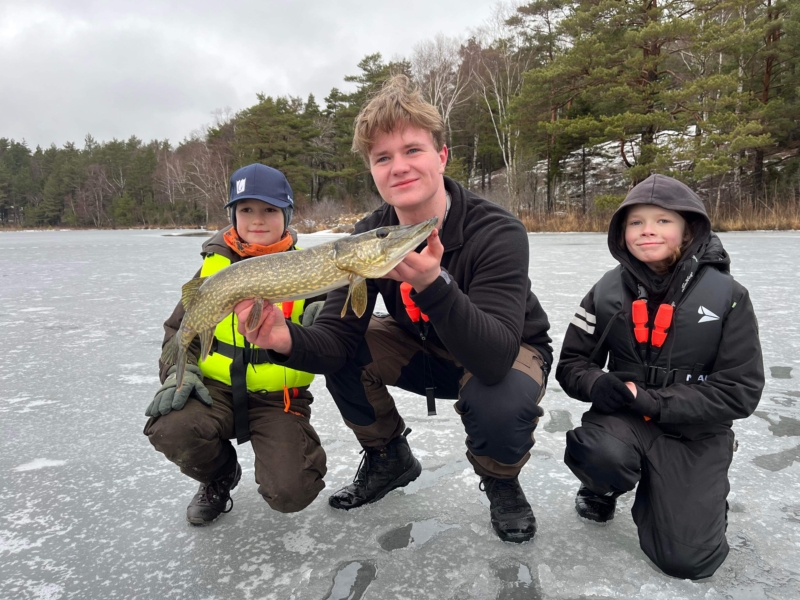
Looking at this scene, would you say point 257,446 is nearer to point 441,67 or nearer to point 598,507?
point 598,507

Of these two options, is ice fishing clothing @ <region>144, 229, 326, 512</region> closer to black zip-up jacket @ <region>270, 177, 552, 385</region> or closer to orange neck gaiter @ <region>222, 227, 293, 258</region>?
orange neck gaiter @ <region>222, 227, 293, 258</region>

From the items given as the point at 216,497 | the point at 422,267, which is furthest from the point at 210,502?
the point at 422,267

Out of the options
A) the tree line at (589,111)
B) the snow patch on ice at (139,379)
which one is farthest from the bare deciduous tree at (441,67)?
the snow patch on ice at (139,379)

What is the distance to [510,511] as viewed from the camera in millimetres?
1745

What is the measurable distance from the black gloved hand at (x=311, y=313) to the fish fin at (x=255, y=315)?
Result: 1.67 ft

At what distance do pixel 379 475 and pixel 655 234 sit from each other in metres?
1.48

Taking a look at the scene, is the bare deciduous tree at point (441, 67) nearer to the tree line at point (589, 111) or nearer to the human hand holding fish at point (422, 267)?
the tree line at point (589, 111)

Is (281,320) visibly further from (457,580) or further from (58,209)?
(58,209)

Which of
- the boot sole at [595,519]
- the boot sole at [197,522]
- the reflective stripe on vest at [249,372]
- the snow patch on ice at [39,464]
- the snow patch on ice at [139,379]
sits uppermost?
the reflective stripe on vest at [249,372]

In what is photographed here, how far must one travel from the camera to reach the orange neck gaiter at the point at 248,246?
7.82 feet

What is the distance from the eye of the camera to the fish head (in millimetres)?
1617

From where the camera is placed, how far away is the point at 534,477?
2104 mm

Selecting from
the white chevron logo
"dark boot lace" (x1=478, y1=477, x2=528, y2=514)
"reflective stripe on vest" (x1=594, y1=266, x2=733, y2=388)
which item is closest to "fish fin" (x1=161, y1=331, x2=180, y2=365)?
"dark boot lace" (x1=478, y1=477, x2=528, y2=514)

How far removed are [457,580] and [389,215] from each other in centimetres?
149
